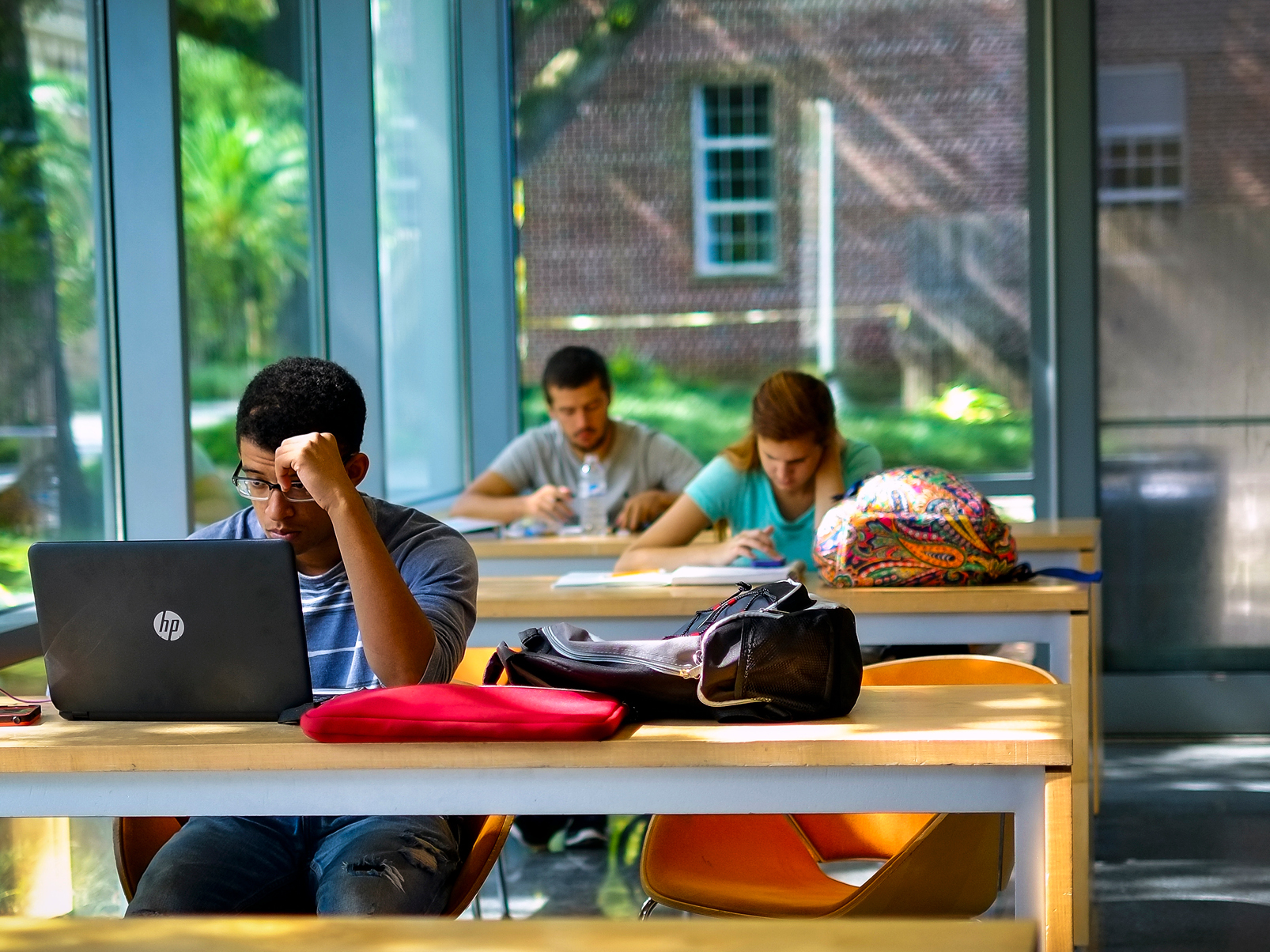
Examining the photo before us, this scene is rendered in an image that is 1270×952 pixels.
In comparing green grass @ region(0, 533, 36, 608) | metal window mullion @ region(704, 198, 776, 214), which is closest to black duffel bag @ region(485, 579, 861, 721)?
green grass @ region(0, 533, 36, 608)

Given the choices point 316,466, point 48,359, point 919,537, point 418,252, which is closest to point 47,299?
point 48,359

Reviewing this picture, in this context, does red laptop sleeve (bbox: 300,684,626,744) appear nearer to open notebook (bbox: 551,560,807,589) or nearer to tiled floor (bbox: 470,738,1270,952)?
open notebook (bbox: 551,560,807,589)

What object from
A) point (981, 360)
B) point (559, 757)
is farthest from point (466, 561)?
point (981, 360)

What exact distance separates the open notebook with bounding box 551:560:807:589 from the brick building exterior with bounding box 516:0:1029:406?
2.45 metres

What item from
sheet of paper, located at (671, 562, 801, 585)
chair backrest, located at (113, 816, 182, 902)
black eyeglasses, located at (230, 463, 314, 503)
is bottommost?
chair backrest, located at (113, 816, 182, 902)

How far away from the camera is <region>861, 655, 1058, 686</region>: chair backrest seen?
2.45 metres

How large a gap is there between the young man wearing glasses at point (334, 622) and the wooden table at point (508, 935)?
0.72 m

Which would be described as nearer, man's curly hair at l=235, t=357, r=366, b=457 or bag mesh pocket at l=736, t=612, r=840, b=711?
bag mesh pocket at l=736, t=612, r=840, b=711

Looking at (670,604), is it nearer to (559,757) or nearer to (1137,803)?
(559,757)

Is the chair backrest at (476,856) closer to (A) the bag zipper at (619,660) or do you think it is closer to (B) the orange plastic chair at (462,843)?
(B) the orange plastic chair at (462,843)

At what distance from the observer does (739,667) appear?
1725 mm

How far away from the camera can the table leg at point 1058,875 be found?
1.53 meters

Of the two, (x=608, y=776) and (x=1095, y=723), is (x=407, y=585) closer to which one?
(x=608, y=776)

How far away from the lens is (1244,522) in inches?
207
